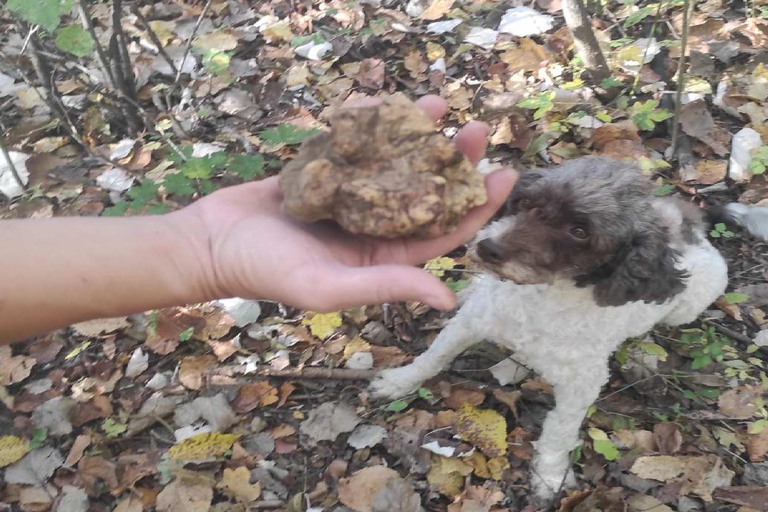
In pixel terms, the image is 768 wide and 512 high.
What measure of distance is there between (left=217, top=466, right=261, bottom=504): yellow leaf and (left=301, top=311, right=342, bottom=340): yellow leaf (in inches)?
33.5

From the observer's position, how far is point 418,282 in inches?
72.2

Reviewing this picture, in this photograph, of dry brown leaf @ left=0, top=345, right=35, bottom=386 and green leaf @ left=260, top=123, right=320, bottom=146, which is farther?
dry brown leaf @ left=0, top=345, right=35, bottom=386

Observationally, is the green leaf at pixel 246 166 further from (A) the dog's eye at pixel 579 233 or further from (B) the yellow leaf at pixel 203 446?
(A) the dog's eye at pixel 579 233

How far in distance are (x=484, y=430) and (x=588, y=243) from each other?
1.14 m

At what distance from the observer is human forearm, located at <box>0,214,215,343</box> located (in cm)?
203

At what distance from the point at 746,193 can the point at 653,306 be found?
1759 mm

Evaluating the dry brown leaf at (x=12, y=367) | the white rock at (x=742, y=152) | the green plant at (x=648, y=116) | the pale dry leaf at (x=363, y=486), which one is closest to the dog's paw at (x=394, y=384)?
the pale dry leaf at (x=363, y=486)

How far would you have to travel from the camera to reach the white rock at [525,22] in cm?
525

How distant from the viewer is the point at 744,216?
3850mm

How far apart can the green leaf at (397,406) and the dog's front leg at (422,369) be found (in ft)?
0.14

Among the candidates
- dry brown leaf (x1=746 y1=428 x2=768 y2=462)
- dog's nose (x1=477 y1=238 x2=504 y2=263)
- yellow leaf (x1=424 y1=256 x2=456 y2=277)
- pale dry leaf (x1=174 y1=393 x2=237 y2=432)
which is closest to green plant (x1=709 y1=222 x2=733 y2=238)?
dry brown leaf (x1=746 y1=428 x2=768 y2=462)

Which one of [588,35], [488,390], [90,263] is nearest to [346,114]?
[90,263]

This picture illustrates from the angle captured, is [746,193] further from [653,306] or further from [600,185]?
[600,185]

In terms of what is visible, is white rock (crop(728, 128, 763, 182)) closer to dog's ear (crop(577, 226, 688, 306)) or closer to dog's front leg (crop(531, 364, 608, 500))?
dog's ear (crop(577, 226, 688, 306))
